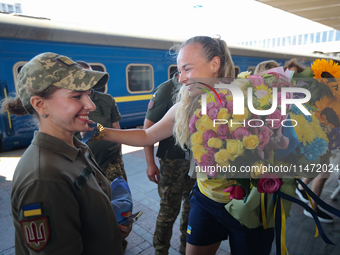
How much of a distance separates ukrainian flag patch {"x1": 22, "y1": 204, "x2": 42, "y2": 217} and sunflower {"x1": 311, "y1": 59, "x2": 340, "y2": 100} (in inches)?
57.8

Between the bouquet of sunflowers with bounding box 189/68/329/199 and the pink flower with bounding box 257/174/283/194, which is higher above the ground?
the bouquet of sunflowers with bounding box 189/68/329/199

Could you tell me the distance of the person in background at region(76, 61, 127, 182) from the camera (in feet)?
8.34

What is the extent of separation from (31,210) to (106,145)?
65.7 inches

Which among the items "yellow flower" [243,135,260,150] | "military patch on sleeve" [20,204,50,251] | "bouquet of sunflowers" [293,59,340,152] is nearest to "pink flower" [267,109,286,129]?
"yellow flower" [243,135,260,150]

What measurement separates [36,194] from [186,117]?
3.42 feet

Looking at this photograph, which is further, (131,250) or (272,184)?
(131,250)

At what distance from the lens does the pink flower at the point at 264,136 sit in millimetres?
1076

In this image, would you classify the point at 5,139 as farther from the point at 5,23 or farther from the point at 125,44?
the point at 125,44

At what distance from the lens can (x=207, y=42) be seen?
1605 mm

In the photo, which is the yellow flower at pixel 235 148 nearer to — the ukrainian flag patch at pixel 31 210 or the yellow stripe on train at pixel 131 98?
the ukrainian flag patch at pixel 31 210

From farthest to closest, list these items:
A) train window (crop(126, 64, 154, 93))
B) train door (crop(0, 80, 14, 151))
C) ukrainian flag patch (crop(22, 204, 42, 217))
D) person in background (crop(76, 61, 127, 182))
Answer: train window (crop(126, 64, 154, 93))
train door (crop(0, 80, 14, 151))
person in background (crop(76, 61, 127, 182))
ukrainian flag patch (crop(22, 204, 42, 217))

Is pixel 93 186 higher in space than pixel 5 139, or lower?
higher

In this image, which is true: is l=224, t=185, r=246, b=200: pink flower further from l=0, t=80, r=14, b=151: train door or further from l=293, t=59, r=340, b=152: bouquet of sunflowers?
l=0, t=80, r=14, b=151: train door

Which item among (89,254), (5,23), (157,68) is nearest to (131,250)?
(89,254)
